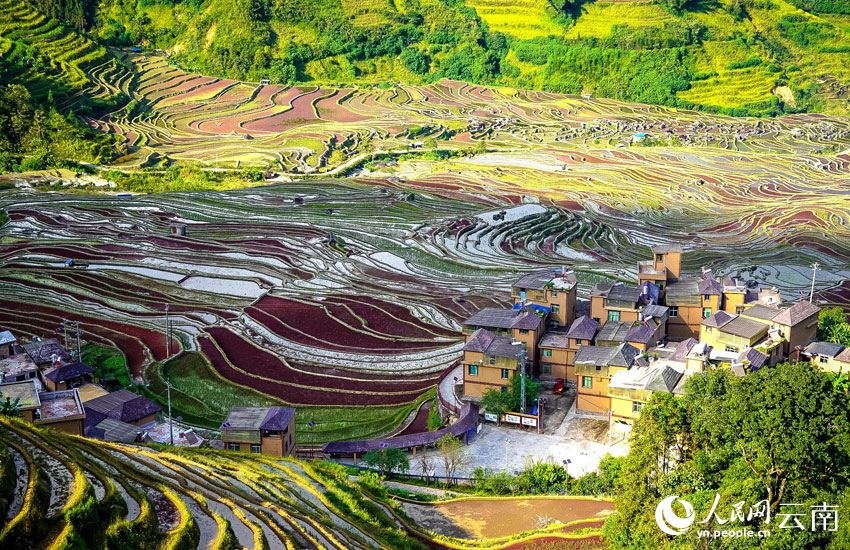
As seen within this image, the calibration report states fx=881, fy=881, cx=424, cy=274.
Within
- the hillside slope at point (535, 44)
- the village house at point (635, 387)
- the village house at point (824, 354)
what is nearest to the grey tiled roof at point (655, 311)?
the village house at point (635, 387)

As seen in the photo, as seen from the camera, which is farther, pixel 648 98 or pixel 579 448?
pixel 648 98

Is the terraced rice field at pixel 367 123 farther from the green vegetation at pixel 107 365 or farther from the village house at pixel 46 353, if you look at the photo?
the village house at pixel 46 353

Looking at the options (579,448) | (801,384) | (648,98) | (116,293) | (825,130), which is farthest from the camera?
(648,98)

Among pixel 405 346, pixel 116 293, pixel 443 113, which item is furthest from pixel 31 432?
pixel 443 113

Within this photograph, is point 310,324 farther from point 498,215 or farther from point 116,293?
point 498,215

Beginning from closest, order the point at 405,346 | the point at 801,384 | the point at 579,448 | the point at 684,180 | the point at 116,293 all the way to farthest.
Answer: the point at 801,384 → the point at 579,448 → the point at 405,346 → the point at 116,293 → the point at 684,180

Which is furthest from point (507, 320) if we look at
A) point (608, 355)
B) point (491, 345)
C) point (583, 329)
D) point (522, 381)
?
point (608, 355)
